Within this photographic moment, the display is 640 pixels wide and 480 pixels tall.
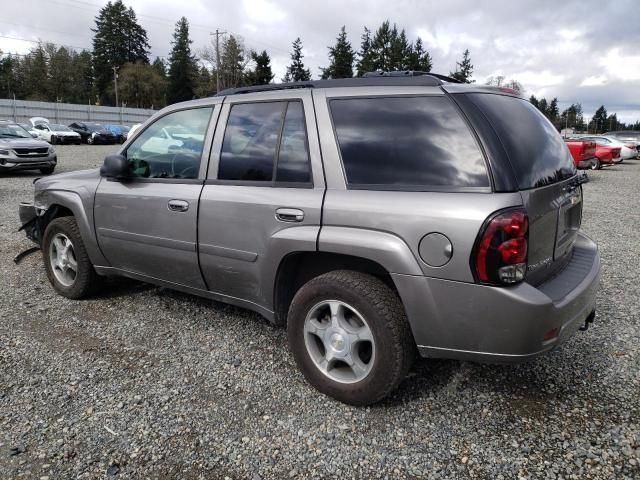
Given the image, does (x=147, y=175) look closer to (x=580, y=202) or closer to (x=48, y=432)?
(x=48, y=432)

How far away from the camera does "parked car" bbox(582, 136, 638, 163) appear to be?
71.3ft

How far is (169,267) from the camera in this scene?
3.60 meters

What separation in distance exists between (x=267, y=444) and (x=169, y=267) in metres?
1.65

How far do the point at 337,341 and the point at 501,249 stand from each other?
1.05m

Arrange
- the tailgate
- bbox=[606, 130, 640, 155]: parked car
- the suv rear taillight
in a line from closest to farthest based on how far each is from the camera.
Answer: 1. the suv rear taillight
2. the tailgate
3. bbox=[606, 130, 640, 155]: parked car

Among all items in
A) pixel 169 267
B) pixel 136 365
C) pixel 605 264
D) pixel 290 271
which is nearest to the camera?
pixel 290 271

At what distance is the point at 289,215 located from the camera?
284 cm

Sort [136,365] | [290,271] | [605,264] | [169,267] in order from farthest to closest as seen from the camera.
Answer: [605,264], [169,267], [136,365], [290,271]

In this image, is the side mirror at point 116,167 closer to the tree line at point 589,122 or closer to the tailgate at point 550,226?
the tailgate at point 550,226

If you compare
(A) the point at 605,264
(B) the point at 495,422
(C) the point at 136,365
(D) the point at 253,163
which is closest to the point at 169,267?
(C) the point at 136,365

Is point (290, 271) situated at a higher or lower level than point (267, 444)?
higher

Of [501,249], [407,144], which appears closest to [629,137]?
[407,144]

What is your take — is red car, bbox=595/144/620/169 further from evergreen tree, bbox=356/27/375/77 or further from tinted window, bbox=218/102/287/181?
evergreen tree, bbox=356/27/375/77

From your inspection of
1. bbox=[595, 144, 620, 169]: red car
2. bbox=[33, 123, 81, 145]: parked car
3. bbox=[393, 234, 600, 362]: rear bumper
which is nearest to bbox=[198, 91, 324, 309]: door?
bbox=[393, 234, 600, 362]: rear bumper
